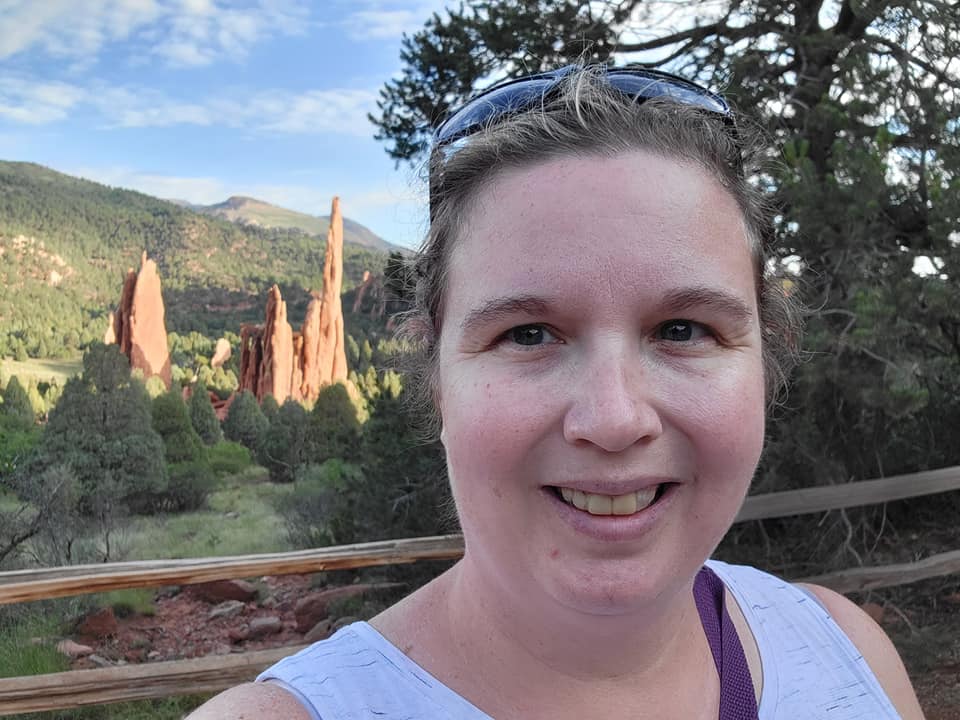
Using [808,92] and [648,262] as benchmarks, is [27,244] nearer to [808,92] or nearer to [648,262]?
[808,92]

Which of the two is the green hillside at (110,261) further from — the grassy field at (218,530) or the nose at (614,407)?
the nose at (614,407)

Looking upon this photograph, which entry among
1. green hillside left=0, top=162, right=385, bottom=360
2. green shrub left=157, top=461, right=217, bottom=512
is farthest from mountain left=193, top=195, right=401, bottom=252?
green shrub left=157, top=461, right=217, bottom=512

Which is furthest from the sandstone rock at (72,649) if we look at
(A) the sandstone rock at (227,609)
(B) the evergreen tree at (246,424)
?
(B) the evergreen tree at (246,424)

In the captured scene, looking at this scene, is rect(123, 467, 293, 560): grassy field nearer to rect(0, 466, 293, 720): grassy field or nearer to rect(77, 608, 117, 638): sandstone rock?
rect(0, 466, 293, 720): grassy field

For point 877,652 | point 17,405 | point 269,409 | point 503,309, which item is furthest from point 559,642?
point 269,409

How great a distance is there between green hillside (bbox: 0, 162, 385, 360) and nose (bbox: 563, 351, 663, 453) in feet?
→ 72.2

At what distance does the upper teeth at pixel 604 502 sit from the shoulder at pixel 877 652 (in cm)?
61

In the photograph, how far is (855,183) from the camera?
13.3ft

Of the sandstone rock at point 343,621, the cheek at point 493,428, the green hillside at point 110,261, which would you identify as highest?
the green hillside at point 110,261

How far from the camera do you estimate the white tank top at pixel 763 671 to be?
2.59 feet

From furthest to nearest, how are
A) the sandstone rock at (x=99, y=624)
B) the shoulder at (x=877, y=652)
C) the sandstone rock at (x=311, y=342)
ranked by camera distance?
the sandstone rock at (x=311, y=342), the sandstone rock at (x=99, y=624), the shoulder at (x=877, y=652)

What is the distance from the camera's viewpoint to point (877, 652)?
42.8 inches

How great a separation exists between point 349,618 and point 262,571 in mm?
3485

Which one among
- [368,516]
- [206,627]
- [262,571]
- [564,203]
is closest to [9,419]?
[206,627]
